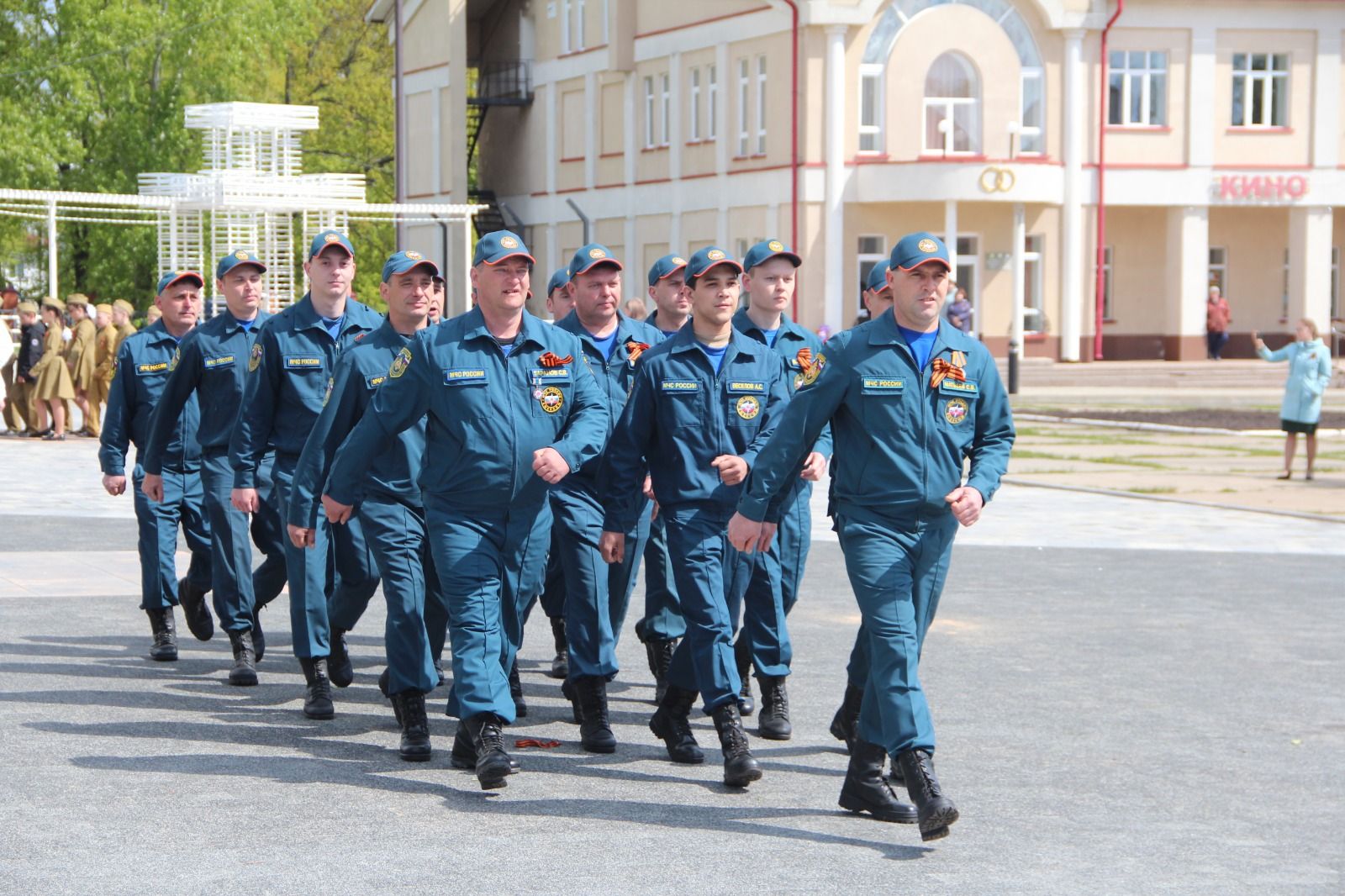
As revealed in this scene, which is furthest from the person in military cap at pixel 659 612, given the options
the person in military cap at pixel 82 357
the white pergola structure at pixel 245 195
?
the white pergola structure at pixel 245 195

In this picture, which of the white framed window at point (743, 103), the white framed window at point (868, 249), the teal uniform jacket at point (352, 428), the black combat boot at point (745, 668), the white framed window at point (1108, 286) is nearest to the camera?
the teal uniform jacket at point (352, 428)

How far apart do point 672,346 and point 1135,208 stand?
41605 millimetres

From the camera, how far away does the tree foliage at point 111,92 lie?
51.9 metres

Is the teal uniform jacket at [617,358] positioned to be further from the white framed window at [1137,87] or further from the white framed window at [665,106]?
the white framed window at [665,106]

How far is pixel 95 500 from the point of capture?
1845 centimetres

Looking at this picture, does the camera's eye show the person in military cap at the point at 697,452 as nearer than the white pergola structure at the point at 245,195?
Yes

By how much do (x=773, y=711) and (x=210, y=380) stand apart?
3.31 meters

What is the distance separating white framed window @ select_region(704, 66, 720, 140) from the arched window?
5.29m

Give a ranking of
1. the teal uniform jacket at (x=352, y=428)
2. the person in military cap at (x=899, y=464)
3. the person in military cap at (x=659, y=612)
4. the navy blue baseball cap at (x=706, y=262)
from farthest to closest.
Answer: the person in military cap at (x=659, y=612)
the teal uniform jacket at (x=352, y=428)
the navy blue baseball cap at (x=706, y=262)
the person in military cap at (x=899, y=464)

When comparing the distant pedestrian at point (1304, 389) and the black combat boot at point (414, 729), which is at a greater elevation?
the distant pedestrian at point (1304, 389)

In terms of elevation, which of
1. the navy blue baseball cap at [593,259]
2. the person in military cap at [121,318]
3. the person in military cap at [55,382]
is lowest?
the person in military cap at [55,382]

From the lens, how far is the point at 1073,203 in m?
45.9

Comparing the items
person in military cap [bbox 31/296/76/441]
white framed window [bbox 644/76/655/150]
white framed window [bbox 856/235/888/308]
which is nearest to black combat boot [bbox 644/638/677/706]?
person in military cap [bbox 31/296/76/441]

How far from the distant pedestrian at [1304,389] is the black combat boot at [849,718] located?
14506 mm
